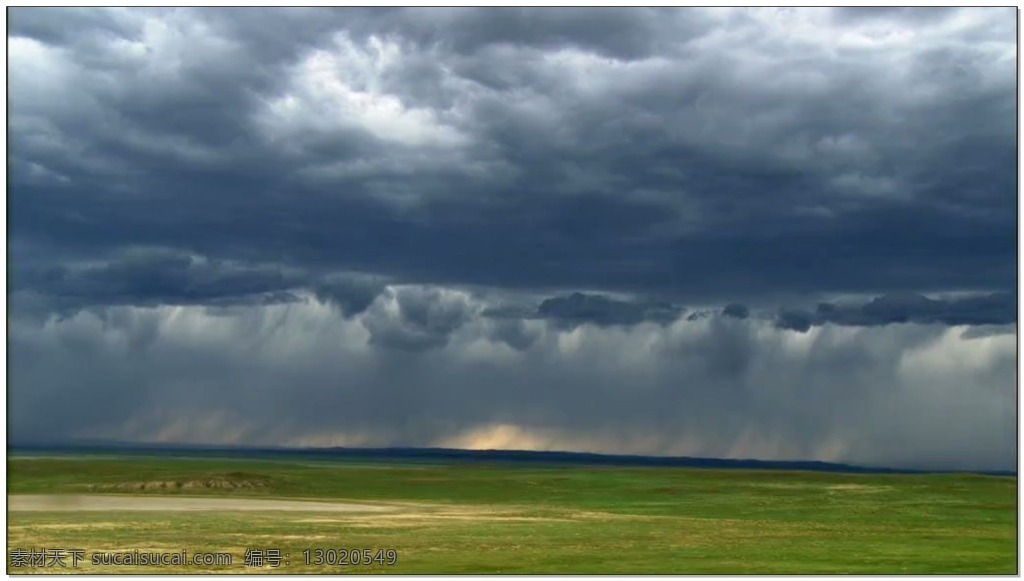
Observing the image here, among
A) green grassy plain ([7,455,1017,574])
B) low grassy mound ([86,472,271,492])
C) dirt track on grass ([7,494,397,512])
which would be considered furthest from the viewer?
low grassy mound ([86,472,271,492])

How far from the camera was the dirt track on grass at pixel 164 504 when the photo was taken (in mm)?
81312

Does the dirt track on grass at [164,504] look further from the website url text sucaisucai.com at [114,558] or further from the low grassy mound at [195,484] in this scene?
the website url text sucaisucai.com at [114,558]

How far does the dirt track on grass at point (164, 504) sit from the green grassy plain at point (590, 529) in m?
3.31

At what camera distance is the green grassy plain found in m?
58.2

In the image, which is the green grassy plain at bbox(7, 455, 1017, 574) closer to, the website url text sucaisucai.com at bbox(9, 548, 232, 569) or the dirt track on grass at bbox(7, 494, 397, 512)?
the website url text sucaisucai.com at bbox(9, 548, 232, 569)

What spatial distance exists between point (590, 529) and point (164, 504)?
35.5 meters

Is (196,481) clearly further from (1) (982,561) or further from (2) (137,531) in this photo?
(1) (982,561)

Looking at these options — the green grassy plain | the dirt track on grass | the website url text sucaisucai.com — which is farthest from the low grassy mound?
the website url text sucaisucai.com

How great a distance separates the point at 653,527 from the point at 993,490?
49.1m

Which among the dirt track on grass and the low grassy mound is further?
the low grassy mound

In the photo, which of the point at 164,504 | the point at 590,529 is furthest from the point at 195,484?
the point at 590,529

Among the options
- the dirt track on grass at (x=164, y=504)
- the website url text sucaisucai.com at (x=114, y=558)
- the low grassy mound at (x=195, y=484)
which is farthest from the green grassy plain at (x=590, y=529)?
the dirt track on grass at (x=164, y=504)

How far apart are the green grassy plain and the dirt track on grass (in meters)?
3.31

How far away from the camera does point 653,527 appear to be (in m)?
75.4
